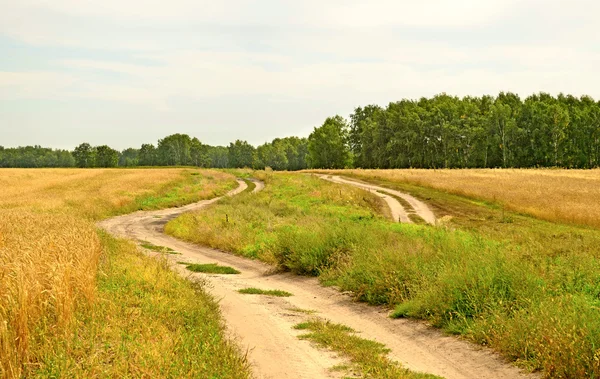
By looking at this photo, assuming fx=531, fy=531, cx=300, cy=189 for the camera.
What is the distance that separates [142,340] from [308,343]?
3910 millimetres

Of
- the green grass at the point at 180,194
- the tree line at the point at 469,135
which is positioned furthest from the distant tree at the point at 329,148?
the green grass at the point at 180,194

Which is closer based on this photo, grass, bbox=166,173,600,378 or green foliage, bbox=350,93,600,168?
grass, bbox=166,173,600,378

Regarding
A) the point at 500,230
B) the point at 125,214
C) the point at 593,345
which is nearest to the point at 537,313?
the point at 593,345

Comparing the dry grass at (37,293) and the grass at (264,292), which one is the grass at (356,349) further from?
the dry grass at (37,293)

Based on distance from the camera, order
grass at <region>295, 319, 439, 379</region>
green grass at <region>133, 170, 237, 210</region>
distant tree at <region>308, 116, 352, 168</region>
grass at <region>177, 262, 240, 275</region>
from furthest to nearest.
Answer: distant tree at <region>308, 116, 352, 168</region> < green grass at <region>133, 170, 237, 210</region> < grass at <region>177, 262, 240, 275</region> < grass at <region>295, 319, 439, 379</region>

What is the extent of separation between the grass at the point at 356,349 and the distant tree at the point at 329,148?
4960 inches

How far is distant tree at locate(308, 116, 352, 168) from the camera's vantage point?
138m

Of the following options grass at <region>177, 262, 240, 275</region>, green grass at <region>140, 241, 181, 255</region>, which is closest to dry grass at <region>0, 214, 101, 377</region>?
grass at <region>177, 262, 240, 275</region>

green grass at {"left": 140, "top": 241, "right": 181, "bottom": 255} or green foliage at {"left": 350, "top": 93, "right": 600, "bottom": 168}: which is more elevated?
green foliage at {"left": 350, "top": 93, "right": 600, "bottom": 168}

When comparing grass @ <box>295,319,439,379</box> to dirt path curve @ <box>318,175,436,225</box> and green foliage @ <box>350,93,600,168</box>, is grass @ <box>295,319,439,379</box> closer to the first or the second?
dirt path curve @ <box>318,175,436,225</box>

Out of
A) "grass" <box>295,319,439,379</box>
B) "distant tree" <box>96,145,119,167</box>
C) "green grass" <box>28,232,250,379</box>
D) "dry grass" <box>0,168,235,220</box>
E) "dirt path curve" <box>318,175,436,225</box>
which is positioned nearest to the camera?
"green grass" <box>28,232,250,379</box>

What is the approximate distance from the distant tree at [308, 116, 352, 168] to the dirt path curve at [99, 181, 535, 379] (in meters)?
120

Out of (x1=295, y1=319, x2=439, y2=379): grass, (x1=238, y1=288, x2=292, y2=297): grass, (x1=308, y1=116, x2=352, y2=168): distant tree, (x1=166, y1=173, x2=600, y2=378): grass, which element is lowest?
(x1=238, y1=288, x2=292, y2=297): grass

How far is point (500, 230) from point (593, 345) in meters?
22.4
